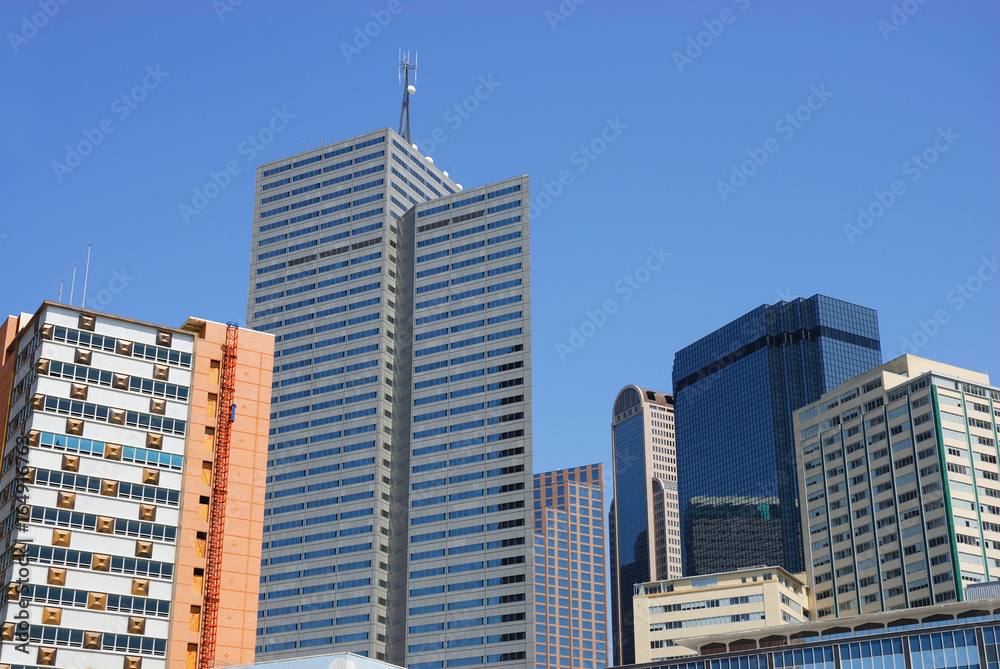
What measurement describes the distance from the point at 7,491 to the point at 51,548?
11.3 m

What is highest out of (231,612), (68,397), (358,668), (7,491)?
(68,397)

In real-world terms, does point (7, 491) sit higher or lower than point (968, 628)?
A: higher

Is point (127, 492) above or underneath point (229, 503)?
above

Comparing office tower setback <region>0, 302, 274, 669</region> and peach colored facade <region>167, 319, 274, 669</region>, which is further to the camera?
peach colored facade <region>167, 319, 274, 669</region>

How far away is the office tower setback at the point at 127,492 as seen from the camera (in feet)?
402

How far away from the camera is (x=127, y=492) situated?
427ft

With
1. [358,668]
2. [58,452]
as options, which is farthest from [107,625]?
[358,668]

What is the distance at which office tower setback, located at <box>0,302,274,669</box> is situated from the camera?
402 feet

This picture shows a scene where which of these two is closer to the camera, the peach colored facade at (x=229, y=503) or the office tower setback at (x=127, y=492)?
the office tower setback at (x=127, y=492)

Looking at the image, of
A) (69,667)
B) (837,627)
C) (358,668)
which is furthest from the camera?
(837,627)

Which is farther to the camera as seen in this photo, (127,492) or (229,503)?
(229,503)

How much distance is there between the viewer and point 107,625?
123500 millimetres

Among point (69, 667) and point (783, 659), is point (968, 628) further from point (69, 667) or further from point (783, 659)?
point (69, 667)

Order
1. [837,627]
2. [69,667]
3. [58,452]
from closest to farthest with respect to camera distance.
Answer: [69,667], [58,452], [837,627]
